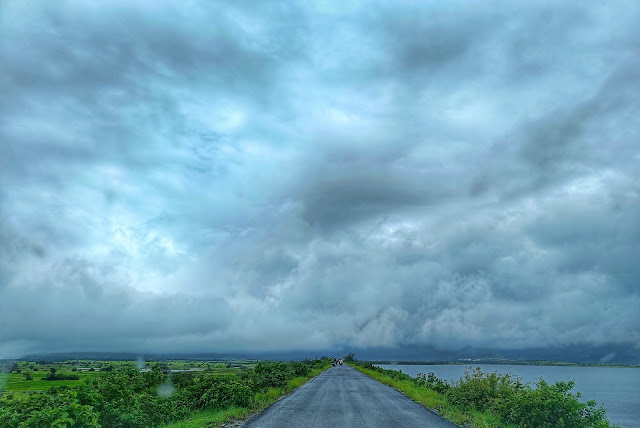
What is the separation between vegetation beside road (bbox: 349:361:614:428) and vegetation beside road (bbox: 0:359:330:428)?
1131 cm

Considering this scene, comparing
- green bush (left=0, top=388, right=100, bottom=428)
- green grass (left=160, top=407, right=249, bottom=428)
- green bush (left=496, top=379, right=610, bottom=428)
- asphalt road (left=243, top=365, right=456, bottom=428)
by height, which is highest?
green bush (left=0, top=388, right=100, bottom=428)

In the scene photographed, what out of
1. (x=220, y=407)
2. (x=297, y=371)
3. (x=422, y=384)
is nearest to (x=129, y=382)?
(x=220, y=407)

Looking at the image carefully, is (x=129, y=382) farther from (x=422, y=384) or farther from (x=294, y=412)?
(x=422, y=384)

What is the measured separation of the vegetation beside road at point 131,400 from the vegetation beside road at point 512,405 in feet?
37.1

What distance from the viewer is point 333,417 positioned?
21.7m

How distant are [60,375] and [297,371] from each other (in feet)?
154

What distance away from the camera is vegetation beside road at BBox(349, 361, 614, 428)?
16844 millimetres

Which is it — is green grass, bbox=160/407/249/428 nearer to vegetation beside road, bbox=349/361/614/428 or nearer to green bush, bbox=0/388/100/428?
green bush, bbox=0/388/100/428

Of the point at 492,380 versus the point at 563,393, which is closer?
the point at 563,393

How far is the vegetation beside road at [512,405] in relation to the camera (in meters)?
16.8

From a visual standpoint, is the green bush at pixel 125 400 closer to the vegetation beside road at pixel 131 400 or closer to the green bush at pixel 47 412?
the vegetation beside road at pixel 131 400

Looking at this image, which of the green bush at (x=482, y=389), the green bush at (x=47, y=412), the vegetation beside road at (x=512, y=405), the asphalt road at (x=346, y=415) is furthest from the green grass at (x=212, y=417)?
the green bush at (x=482, y=389)

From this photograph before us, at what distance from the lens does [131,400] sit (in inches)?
565

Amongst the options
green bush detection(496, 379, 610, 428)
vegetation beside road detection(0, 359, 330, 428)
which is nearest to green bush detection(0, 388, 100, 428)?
vegetation beside road detection(0, 359, 330, 428)
